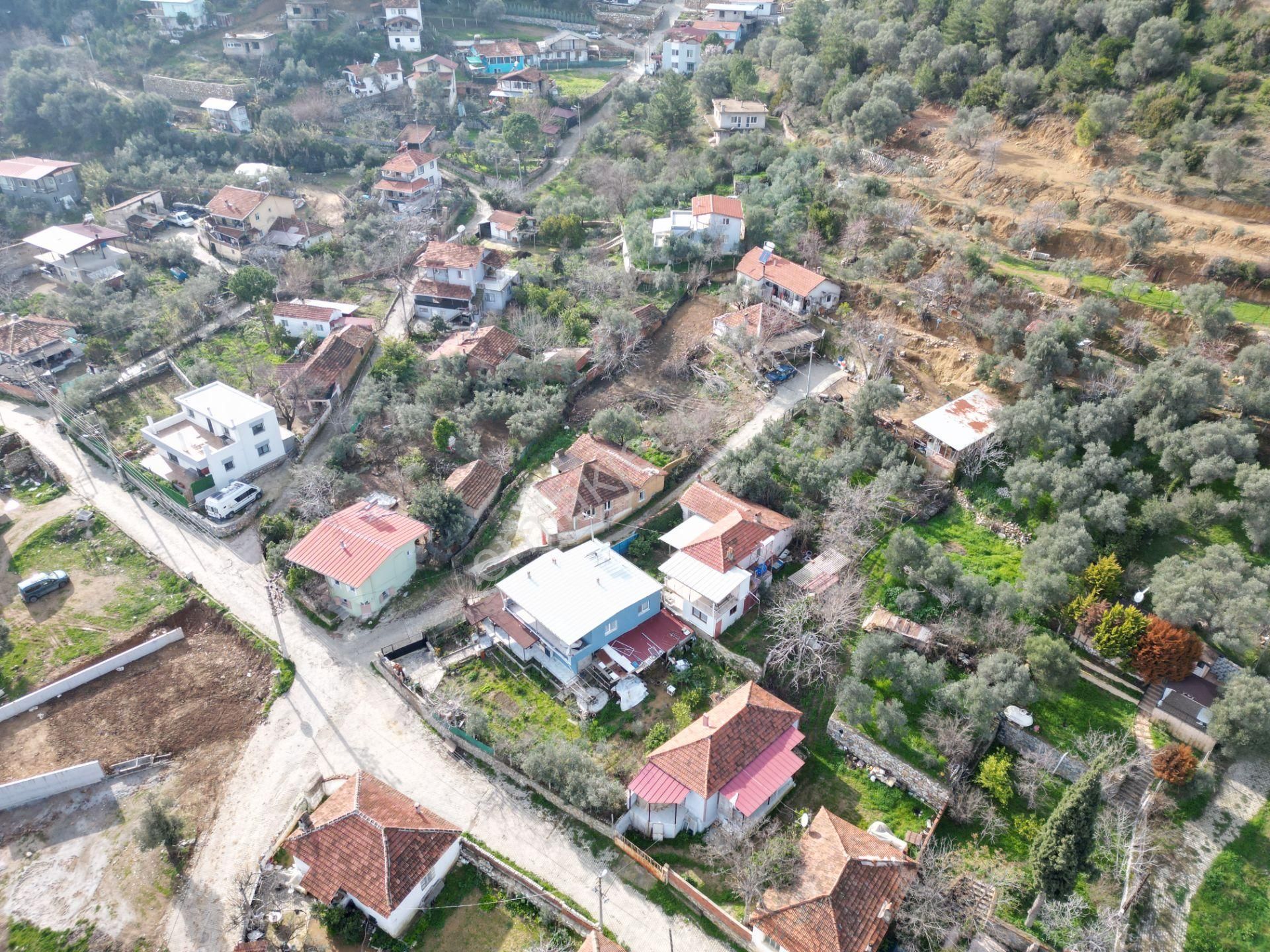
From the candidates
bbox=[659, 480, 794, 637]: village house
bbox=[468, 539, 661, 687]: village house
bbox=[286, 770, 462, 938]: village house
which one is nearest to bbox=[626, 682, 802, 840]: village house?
bbox=[468, 539, 661, 687]: village house

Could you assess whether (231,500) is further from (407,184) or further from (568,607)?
(407,184)

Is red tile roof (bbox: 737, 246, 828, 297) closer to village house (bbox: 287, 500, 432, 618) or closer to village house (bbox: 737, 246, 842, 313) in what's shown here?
village house (bbox: 737, 246, 842, 313)

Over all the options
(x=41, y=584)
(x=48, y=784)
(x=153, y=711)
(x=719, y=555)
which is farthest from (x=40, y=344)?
(x=719, y=555)

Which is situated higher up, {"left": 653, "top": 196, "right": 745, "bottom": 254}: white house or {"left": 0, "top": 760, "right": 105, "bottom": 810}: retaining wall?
{"left": 653, "top": 196, "right": 745, "bottom": 254}: white house

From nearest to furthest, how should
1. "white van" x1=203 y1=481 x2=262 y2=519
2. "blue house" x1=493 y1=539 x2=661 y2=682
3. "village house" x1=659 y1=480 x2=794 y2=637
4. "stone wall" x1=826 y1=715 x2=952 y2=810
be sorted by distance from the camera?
"stone wall" x1=826 y1=715 x2=952 y2=810, "blue house" x1=493 y1=539 x2=661 y2=682, "village house" x1=659 y1=480 x2=794 y2=637, "white van" x1=203 y1=481 x2=262 y2=519

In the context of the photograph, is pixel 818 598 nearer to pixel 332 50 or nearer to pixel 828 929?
pixel 828 929

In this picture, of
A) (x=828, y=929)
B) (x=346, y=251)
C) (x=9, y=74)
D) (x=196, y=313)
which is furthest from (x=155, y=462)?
(x=9, y=74)
